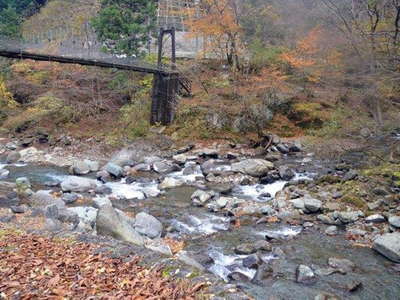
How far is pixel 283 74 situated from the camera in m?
17.9

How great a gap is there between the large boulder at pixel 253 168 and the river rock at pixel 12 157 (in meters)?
8.54

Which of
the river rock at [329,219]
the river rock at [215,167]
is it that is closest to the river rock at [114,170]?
the river rock at [215,167]

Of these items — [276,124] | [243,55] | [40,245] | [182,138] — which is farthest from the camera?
[243,55]

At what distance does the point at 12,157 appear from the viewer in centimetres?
1433

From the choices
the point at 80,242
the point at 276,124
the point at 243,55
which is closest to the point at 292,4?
the point at 243,55

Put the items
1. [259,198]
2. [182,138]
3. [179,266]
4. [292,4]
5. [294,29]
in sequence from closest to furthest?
[179,266] < [259,198] < [182,138] < [294,29] < [292,4]

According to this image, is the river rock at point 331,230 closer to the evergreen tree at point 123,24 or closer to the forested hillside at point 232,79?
the forested hillside at point 232,79

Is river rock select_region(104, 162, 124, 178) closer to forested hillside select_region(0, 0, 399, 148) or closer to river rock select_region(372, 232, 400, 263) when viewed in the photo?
forested hillside select_region(0, 0, 399, 148)

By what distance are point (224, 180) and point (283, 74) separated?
28.6 feet

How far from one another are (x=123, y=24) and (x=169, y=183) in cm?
1078

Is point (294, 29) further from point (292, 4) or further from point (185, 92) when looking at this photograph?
point (185, 92)

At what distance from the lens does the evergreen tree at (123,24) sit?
59.7 feet

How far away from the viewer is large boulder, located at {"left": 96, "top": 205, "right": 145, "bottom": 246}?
5.35 metres

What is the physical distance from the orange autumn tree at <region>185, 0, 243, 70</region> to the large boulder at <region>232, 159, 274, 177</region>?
289 inches
